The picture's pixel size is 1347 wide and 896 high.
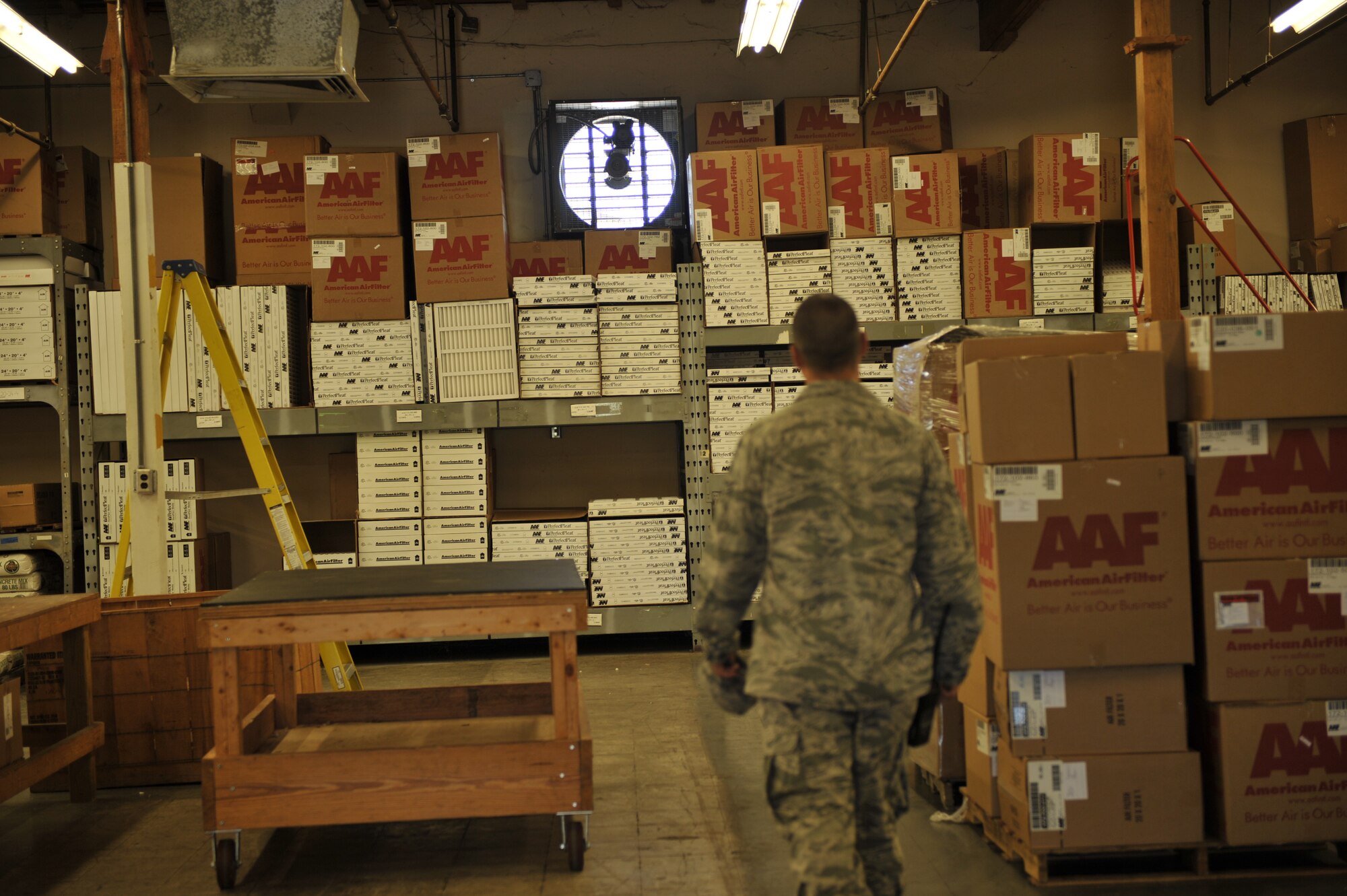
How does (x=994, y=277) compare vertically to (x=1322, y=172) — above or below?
below

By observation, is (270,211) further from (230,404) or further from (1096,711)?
(1096,711)

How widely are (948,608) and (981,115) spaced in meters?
5.66

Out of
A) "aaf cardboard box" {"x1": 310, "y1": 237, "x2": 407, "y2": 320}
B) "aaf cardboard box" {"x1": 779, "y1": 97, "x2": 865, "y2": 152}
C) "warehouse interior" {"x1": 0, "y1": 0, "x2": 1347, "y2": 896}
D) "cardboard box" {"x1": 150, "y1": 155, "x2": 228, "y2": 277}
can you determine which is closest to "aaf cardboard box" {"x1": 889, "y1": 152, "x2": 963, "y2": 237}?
"warehouse interior" {"x1": 0, "y1": 0, "x2": 1347, "y2": 896}

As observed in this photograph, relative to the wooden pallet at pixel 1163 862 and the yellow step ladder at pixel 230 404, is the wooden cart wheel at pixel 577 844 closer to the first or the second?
the wooden pallet at pixel 1163 862

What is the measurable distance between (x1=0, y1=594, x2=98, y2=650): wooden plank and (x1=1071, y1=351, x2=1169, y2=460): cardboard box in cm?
331

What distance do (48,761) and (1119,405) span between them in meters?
3.61

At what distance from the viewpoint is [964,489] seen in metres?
3.12

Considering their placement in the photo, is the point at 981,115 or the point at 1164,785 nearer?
the point at 1164,785

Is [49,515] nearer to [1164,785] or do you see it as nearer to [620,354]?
[620,354]

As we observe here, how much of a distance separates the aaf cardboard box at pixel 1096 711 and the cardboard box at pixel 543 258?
4.07m

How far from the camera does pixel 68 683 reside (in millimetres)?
3582

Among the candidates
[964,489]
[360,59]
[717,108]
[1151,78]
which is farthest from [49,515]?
[1151,78]

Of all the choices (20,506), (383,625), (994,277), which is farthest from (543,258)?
(383,625)

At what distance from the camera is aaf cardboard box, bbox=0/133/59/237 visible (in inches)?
223
